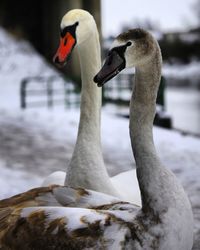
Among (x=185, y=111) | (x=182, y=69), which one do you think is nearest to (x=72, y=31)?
(x=185, y=111)

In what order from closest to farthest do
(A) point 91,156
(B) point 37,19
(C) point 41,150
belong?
(A) point 91,156, (C) point 41,150, (B) point 37,19

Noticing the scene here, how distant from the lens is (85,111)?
4.54 meters

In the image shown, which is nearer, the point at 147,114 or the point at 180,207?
the point at 180,207

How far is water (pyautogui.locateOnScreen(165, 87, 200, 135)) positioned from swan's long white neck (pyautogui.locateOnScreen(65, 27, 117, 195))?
9361 millimetres

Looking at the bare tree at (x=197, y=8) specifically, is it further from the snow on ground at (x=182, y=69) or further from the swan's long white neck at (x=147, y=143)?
the swan's long white neck at (x=147, y=143)

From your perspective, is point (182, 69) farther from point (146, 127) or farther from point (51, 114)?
point (146, 127)

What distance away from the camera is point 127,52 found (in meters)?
3.21

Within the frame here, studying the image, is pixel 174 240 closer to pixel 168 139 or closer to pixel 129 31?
pixel 129 31

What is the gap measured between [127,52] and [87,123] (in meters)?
1.38

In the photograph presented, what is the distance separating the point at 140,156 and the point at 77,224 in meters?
0.59

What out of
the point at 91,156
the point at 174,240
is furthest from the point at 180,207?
the point at 91,156

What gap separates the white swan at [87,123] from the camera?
4176 millimetres

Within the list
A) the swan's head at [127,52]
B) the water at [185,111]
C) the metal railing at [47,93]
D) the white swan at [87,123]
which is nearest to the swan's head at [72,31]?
the white swan at [87,123]

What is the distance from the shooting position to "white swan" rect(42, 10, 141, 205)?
164 inches
